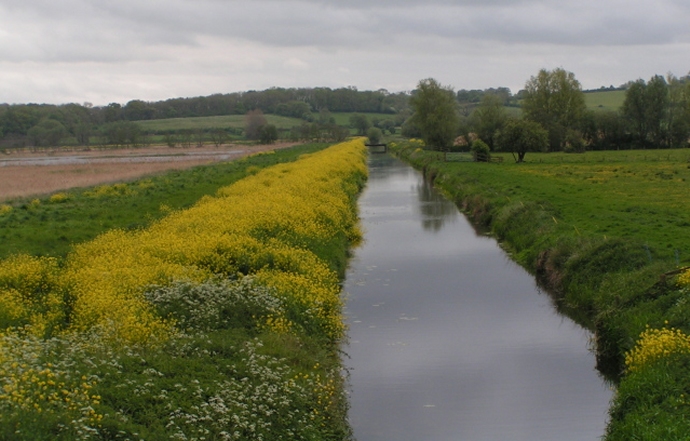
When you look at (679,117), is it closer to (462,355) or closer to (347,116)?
(462,355)

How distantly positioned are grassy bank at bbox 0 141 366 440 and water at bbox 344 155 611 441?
727 millimetres

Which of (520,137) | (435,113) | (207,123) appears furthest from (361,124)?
(520,137)

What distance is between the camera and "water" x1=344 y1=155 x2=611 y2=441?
951 cm

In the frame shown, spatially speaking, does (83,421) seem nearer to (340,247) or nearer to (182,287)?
(182,287)

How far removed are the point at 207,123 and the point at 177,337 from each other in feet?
478

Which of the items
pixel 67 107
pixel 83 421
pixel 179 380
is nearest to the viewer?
pixel 83 421

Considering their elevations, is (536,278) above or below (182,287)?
below

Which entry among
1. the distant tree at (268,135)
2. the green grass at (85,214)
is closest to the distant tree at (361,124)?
the distant tree at (268,135)

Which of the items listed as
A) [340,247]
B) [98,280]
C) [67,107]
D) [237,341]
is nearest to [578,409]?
[237,341]

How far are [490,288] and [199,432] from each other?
1088 centimetres

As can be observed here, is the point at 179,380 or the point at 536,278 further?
Answer: the point at 536,278

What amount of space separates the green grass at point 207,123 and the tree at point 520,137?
313 ft

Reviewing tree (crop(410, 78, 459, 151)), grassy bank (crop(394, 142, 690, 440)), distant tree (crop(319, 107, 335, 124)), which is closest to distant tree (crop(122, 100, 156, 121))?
distant tree (crop(319, 107, 335, 124))

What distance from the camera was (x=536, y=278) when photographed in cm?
1734
